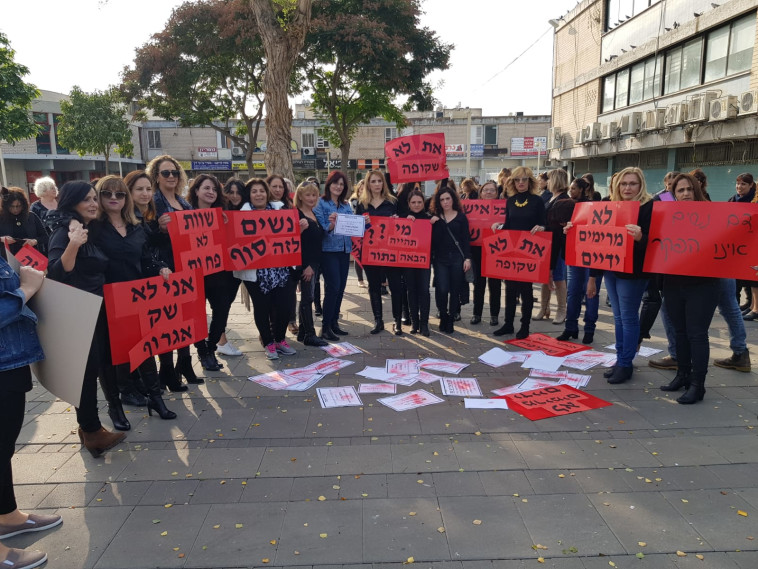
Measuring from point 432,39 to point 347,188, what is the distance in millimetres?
14685

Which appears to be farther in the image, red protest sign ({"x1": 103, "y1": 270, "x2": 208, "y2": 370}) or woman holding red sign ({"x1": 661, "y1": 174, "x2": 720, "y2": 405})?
woman holding red sign ({"x1": 661, "y1": 174, "x2": 720, "y2": 405})

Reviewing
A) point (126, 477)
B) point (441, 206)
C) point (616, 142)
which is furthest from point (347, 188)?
point (616, 142)

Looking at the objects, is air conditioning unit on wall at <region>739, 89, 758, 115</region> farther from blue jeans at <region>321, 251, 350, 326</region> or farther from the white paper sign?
blue jeans at <region>321, 251, 350, 326</region>

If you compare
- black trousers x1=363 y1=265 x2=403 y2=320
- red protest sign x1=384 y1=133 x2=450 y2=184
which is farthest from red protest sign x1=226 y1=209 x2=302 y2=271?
red protest sign x1=384 y1=133 x2=450 y2=184

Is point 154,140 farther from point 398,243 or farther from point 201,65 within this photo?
point 398,243

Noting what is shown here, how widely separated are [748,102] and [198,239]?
14.6 m

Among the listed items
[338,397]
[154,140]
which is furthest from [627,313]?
[154,140]

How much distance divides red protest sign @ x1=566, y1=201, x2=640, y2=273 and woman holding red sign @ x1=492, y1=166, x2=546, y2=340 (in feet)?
2.71

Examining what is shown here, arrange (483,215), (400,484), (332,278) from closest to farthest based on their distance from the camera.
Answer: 1. (400,484)
2. (332,278)
3. (483,215)

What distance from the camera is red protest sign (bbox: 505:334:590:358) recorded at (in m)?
6.32

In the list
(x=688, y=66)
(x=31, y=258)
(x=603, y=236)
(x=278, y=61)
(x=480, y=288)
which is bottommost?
(x=480, y=288)

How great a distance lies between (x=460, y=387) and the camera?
5.23 m

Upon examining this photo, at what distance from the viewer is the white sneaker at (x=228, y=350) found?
20.9 ft

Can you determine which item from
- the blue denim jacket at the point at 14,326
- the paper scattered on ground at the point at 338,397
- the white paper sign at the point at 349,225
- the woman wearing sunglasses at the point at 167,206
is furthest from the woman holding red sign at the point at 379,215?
the blue denim jacket at the point at 14,326
